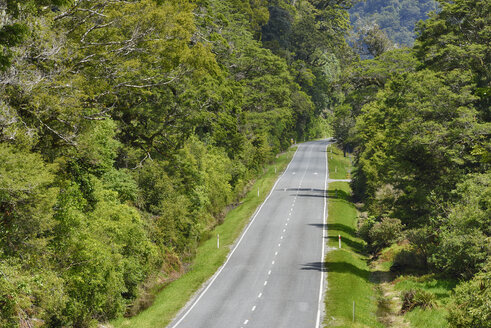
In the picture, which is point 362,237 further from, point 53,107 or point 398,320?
point 53,107

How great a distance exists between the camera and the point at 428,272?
33.8 meters

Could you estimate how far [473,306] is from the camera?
16172 millimetres

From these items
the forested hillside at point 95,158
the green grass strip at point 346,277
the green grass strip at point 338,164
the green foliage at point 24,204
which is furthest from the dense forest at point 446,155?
the green grass strip at point 338,164

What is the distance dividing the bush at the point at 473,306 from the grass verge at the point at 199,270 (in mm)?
13181

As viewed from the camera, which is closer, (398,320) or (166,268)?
(398,320)

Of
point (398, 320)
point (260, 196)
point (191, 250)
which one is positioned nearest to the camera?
point (398, 320)

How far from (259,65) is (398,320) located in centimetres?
5078

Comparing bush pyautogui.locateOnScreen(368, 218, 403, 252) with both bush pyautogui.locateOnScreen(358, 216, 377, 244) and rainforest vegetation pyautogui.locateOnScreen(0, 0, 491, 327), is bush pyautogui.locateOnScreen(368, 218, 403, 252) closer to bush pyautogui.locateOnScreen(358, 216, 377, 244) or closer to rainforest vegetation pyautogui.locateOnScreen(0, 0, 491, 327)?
rainforest vegetation pyautogui.locateOnScreen(0, 0, 491, 327)

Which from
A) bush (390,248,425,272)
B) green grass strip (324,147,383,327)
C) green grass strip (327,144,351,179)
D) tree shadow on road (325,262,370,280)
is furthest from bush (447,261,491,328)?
green grass strip (327,144,351,179)

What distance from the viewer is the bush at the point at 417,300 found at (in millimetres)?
25561

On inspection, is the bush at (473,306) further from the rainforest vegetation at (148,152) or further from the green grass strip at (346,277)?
the green grass strip at (346,277)

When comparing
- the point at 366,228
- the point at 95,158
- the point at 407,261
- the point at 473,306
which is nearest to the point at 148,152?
the point at 95,158

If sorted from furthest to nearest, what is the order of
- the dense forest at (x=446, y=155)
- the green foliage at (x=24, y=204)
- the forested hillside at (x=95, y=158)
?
1. the dense forest at (x=446, y=155)
2. the forested hillside at (x=95, y=158)
3. the green foliage at (x=24, y=204)

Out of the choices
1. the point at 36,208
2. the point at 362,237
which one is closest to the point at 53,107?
the point at 36,208
